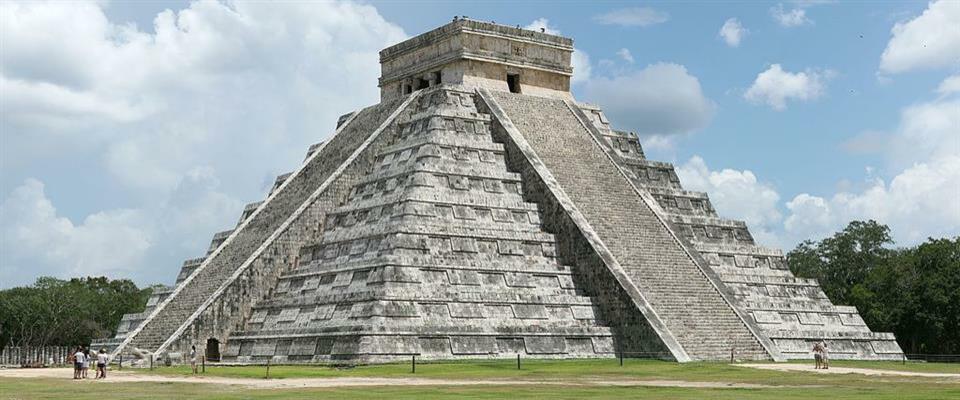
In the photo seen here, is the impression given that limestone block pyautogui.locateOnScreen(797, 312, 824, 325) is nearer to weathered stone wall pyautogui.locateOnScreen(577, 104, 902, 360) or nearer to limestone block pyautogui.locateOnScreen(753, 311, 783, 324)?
weathered stone wall pyautogui.locateOnScreen(577, 104, 902, 360)

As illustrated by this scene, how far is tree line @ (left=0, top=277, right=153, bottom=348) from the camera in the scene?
68.3 m

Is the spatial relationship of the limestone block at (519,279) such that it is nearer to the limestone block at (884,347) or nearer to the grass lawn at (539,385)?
the grass lawn at (539,385)

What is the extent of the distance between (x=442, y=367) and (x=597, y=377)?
4895 mm

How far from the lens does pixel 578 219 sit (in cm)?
3916

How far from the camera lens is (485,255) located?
37.8m

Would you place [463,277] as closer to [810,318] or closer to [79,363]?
[79,363]

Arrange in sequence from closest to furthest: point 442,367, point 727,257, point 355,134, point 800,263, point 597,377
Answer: point 597,377
point 442,367
point 727,257
point 355,134
point 800,263

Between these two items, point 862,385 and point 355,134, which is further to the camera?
point 355,134

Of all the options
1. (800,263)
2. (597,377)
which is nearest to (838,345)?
(597,377)

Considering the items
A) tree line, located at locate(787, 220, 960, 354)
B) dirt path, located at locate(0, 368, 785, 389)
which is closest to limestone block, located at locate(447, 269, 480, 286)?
dirt path, located at locate(0, 368, 785, 389)

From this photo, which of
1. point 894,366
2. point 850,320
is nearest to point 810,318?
point 850,320

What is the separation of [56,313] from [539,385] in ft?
161

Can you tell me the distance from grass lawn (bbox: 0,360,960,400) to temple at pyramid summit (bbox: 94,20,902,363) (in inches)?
74.5

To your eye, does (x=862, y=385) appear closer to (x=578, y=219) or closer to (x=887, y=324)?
(x=578, y=219)
